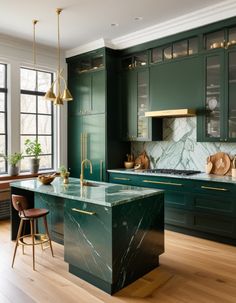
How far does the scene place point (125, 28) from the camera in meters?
4.82

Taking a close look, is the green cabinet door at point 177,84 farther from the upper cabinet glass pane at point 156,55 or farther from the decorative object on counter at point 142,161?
the decorative object on counter at point 142,161

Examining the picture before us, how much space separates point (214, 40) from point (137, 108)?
170cm

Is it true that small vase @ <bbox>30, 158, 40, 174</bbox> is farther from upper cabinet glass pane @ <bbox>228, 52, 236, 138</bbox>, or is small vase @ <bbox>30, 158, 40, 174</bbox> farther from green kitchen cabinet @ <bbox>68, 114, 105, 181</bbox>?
upper cabinet glass pane @ <bbox>228, 52, 236, 138</bbox>

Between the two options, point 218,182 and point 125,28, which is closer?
point 218,182

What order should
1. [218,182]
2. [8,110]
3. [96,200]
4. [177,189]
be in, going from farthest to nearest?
Result: [8,110] → [177,189] → [218,182] → [96,200]

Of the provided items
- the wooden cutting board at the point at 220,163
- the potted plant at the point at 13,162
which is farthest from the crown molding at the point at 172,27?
the potted plant at the point at 13,162

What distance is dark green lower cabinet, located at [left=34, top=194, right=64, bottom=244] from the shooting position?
12.0 ft

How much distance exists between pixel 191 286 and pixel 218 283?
11.3 inches

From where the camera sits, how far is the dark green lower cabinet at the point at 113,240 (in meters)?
2.61

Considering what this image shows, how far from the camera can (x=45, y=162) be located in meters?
6.06

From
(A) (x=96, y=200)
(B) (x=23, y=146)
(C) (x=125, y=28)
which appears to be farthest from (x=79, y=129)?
(A) (x=96, y=200)

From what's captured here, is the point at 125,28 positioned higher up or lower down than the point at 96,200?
higher up

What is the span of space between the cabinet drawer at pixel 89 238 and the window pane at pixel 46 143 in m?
3.25

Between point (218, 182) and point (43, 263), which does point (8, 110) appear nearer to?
point (43, 263)
